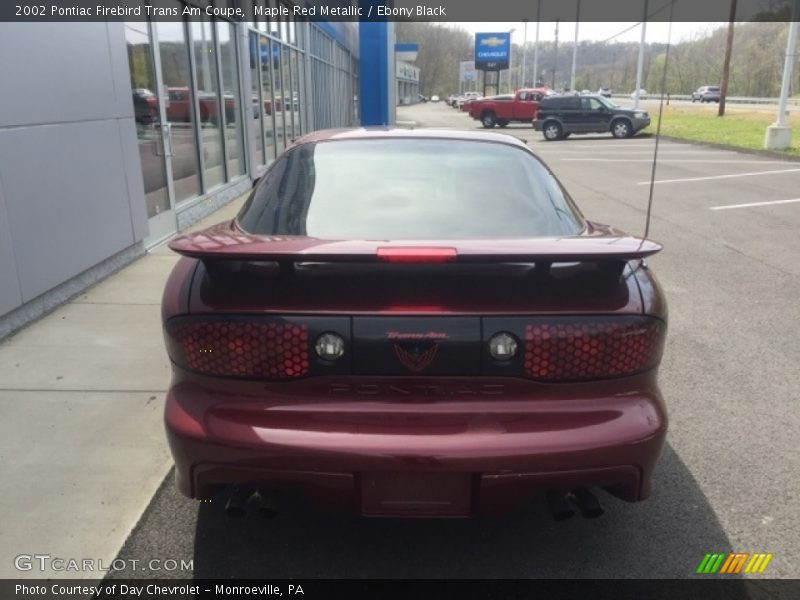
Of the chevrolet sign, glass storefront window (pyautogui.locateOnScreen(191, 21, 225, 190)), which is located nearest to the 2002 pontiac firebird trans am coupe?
glass storefront window (pyautogui.locateOnScreen(191, 21, 225, 190))

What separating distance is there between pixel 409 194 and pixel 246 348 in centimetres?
107

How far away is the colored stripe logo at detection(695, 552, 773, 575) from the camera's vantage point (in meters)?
2.55

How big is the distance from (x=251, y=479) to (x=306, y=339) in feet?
1.59

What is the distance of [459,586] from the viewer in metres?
2.46

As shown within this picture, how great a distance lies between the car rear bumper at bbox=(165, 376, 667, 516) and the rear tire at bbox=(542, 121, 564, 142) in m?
27.7

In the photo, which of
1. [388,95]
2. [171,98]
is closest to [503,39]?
[388,95]

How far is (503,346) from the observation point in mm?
2205

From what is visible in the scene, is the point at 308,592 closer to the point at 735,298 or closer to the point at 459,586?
the point at 459,586

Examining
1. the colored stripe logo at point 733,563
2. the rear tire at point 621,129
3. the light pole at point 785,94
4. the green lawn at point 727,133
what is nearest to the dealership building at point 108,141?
the colored stripe logo at point 733,563

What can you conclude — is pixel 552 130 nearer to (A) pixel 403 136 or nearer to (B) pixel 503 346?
(A) pixel 403 136

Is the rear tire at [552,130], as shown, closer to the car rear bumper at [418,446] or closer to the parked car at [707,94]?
the car rear bumper at [418,446]

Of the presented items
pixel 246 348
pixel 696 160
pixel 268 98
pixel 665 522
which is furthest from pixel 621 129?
pixel 246 348

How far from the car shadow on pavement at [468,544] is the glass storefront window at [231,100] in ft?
30.2

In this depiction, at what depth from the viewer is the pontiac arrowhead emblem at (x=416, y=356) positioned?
2.19 m
